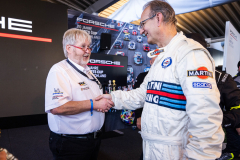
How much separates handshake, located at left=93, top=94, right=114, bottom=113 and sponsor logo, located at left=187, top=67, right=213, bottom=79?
0.86 metres

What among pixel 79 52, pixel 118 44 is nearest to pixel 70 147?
pixel 79 52

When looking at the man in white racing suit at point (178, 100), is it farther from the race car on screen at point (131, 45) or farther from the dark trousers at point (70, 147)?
the race car on screen at point (131, 45)

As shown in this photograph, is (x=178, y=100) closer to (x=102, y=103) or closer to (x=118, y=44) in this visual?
(x=102, y=103)

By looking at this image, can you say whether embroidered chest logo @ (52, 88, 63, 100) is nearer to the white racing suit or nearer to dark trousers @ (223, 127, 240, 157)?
the white racing suit

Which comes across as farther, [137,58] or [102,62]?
[137,58]

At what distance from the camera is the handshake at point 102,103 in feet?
4.76

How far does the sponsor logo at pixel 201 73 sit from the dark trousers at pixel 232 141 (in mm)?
1767

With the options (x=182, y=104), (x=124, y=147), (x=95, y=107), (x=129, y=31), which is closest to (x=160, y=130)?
(x=182, y=104)

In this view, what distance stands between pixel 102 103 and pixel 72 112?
279 mm

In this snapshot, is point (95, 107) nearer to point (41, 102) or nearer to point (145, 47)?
point (41, 102)

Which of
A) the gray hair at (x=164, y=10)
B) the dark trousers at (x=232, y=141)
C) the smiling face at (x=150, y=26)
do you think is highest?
the gray hair at (x=164, y=10)

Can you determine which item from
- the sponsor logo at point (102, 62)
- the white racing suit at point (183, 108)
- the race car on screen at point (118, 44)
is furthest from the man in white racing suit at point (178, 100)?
the race car on screen at point (118, 44)

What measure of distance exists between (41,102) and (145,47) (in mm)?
3633

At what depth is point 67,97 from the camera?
1.36m
